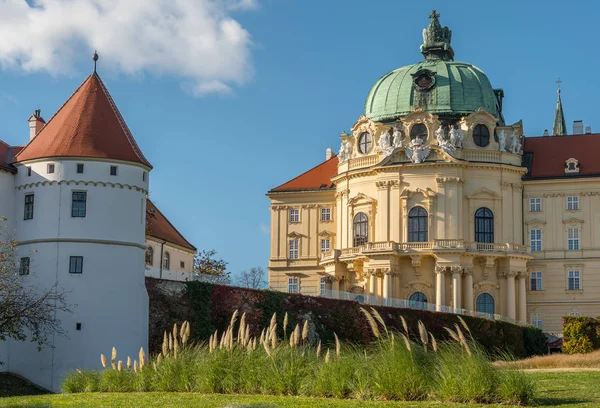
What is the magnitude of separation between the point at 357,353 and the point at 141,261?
20304 millimetres

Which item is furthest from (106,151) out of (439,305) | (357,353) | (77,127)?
(439,305)

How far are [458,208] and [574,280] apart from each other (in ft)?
32.7

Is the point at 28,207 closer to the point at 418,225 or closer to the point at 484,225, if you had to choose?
the point at 418,225

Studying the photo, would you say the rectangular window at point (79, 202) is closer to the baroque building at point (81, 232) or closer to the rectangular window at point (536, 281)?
the baroque building at point (81, 232)

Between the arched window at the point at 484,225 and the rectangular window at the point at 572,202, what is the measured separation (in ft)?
19.3

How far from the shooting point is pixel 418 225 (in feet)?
246

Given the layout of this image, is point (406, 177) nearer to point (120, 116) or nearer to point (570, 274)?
point (570, 274)

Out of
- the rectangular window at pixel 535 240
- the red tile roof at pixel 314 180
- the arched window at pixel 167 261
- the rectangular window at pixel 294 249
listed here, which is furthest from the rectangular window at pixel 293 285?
the rectangular window at pixel 535 240

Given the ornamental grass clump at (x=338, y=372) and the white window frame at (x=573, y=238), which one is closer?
the ornamental grass clump at (x=338, y=372)

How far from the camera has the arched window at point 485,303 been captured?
244 feet

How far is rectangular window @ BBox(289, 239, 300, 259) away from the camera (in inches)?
3214

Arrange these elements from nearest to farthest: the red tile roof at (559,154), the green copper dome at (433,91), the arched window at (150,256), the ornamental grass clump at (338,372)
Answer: the ornamental grass clump at (338,372), the arched window at (150,256), the red tile roof at (559,154), the green copper dome at (433,91)

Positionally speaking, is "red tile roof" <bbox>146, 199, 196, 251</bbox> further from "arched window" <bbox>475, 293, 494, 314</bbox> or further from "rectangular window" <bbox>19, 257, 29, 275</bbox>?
"arched window" <bbox>475, 293, 494, 314</bbox>

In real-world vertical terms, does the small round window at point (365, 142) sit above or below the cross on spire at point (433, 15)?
below
